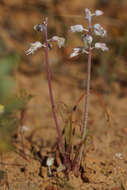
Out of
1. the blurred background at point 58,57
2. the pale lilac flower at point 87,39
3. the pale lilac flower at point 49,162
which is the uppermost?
the blurred background at point 58,57

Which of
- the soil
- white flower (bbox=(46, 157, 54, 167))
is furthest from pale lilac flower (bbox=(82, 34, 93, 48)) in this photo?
white flower (bbox=(46, 157, 54, 167))

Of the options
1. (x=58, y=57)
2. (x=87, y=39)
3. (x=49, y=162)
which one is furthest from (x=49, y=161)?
(x=58, y=57)

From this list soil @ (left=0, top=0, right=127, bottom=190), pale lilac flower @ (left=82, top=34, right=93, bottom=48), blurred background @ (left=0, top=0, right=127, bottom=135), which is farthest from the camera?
blurred background @ (left=0, top=0, right=127, bottom=135)

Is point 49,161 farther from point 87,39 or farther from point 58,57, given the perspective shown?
point 58,57

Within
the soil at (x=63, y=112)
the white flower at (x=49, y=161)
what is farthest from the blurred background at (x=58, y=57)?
the white flower at (x=49, y=161)

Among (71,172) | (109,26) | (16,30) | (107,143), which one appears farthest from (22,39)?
(71,172)

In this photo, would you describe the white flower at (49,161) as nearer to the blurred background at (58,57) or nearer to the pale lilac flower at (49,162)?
the pale lilac flower at (49,162)

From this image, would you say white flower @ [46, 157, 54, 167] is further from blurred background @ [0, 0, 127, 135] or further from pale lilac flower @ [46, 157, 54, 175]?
blurred background @ [0, 0, 127, 135]

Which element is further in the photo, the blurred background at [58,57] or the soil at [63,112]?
the blurred background at [58,57]
